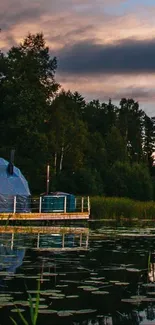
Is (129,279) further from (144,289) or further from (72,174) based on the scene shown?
(72,174)

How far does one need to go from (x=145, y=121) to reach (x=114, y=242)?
95.2 metres

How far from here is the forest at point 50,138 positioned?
50500mm

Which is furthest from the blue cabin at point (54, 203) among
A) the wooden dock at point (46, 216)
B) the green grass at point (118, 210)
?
the green grass at point (118, 210)

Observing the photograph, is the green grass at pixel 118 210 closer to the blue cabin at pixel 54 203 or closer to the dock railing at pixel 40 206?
the dock railing at pixel 40 206

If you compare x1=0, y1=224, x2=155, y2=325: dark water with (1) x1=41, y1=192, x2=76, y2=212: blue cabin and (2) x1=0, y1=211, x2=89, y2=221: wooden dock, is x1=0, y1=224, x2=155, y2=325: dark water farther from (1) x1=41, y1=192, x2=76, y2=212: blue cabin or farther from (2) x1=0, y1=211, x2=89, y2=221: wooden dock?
(1) x1=41, y1=192, x2=76, y2=212: blue cabin

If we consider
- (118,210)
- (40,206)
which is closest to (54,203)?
(40,206)

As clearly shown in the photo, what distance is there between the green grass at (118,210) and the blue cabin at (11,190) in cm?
697

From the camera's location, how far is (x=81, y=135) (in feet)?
212

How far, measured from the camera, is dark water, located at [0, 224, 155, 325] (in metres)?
8.01

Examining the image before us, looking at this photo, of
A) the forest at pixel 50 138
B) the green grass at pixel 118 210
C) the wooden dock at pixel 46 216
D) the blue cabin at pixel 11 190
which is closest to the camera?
the wooden dock at pixel 46 216

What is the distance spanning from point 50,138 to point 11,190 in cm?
2785

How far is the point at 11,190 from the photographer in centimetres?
3247

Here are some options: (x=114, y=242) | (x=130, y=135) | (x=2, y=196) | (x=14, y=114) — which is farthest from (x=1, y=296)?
(x=130, y=135)

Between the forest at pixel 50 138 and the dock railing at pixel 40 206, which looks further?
the forest at pixel 50 138
